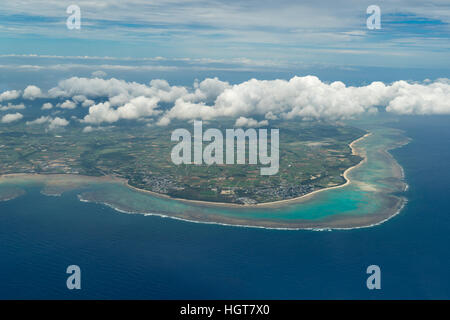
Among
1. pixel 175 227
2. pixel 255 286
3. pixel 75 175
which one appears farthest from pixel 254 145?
pixel 255 286

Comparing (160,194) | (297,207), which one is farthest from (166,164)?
(297,207)

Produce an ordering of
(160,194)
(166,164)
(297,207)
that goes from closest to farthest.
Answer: (297,207) → (160,194) → (166,164)

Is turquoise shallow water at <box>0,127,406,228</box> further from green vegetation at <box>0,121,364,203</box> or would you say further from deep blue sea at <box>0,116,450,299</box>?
green vegetation at <box>0,121,364,203</box>

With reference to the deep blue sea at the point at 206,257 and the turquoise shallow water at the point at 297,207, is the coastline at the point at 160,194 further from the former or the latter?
the deep blue sea at the point at 206,257

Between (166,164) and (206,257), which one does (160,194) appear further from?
(206,257)

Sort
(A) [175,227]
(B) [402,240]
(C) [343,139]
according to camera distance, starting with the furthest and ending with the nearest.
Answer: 1. (C) [343,139]
2. (A) [175,227]
3. (B) [402,240]

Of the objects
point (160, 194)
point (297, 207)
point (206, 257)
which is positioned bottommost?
point (206, 257)

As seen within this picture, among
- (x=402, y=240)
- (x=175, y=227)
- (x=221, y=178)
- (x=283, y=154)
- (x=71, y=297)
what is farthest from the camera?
(x=283, y=154)

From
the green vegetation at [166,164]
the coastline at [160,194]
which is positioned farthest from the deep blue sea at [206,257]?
the green vegetation at [166,164]

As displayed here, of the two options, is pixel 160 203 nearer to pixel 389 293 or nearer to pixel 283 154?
pixel 389 293
